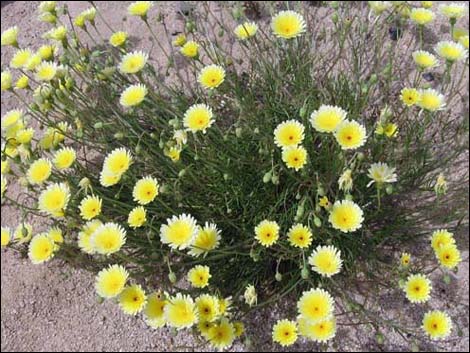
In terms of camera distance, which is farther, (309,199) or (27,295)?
(27,295)

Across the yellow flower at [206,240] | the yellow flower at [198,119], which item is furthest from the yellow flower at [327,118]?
the yellow flower at [206,240]

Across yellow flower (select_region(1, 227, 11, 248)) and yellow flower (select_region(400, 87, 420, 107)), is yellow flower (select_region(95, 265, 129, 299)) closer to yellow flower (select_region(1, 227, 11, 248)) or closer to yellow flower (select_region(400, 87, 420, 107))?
yellow flower (select_region(1, 227, 11, 248))

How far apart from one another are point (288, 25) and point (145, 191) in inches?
37.4

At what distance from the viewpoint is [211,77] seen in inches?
91.0

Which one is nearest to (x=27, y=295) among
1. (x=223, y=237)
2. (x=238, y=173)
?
A: (x=223, y=237)

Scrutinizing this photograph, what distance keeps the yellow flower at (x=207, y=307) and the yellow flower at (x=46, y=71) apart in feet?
3.91

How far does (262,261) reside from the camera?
2443 mm

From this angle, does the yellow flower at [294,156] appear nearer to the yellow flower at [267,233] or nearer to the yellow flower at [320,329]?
the yellow flower at [267,233]

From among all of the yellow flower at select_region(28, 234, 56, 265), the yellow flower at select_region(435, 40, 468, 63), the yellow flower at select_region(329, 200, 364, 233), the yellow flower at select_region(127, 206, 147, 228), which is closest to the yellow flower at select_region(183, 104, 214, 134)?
the yellow flower at select_region(127, 206, 147, 228)

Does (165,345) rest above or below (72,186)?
below

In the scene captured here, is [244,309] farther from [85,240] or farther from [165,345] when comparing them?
[85,240]

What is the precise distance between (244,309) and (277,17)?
129 centimetres

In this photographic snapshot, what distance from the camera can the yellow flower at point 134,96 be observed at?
7.43 feet

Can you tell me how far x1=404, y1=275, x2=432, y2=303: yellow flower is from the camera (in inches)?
83.8
